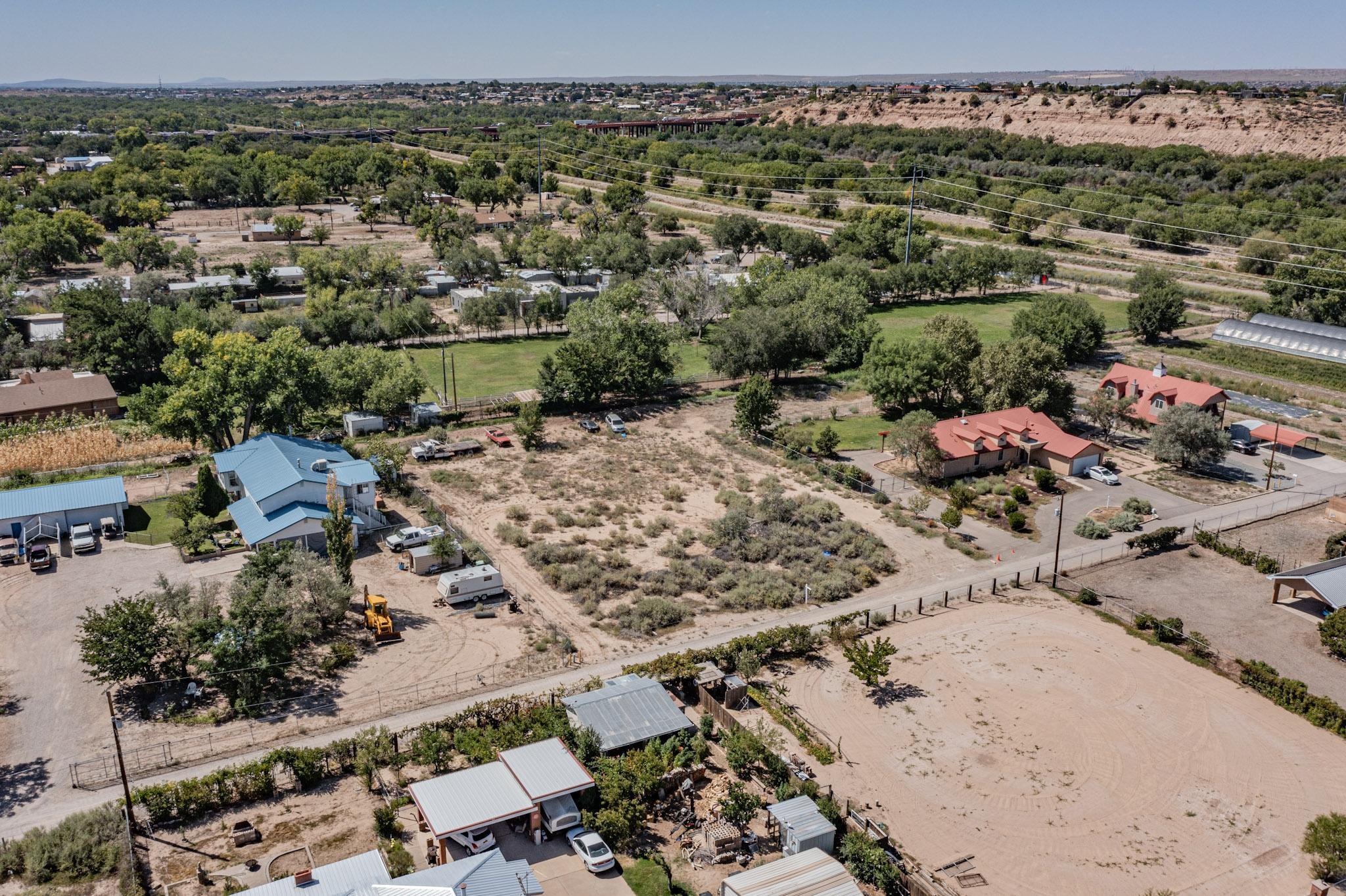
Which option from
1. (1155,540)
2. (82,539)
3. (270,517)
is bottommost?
(1155,540)

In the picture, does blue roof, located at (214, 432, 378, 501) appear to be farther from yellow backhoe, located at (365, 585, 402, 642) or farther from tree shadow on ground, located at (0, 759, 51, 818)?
tree shadow on ground, located at (0, 759, 51, 818)

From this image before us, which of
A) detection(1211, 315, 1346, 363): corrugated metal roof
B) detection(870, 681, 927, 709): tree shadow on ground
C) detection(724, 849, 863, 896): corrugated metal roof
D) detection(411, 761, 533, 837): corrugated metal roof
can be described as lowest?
detection(870, 681, 927, 709): tree shadow on ground

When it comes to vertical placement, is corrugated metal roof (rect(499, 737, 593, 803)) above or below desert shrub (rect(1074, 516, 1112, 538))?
above

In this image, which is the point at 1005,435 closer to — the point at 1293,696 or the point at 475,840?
the point at 1293,696

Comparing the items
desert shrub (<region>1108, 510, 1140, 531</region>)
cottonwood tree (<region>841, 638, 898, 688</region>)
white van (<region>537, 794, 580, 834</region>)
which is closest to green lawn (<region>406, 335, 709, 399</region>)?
desert shrub (<region>1108, 510, 1140, 531</region>)

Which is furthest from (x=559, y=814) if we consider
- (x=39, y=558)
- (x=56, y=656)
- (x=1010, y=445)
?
(x=1010, y=445)

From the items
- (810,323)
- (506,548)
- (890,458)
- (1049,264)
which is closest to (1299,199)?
(1049,264)
